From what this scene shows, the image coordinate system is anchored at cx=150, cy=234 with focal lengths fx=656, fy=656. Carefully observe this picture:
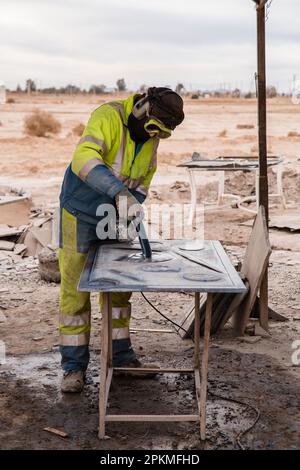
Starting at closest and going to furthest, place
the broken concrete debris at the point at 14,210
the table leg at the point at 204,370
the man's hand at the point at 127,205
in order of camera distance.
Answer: the table leg at the point at 204,370, the man's hand at the point at 127,205, the broken concrete debris at the point at 14,210

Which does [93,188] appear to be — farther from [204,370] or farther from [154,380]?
[154,380]

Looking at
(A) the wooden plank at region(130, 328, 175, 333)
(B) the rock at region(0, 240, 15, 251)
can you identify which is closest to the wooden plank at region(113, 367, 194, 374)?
(A) the wooden plank at region(130, 328, 175, 333)

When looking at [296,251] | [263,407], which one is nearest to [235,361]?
[263,407]

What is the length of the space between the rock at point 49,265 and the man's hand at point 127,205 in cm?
361

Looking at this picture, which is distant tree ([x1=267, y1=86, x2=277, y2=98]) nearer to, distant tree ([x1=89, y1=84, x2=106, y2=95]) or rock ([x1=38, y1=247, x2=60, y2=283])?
distant tree ([x1=89, y1=84, x2=106, y2=95])

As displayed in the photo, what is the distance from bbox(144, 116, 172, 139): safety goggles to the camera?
4145mm

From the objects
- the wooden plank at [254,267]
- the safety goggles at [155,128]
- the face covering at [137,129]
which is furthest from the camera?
the wooden plank at [254,267]

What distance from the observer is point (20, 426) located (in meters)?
4.07

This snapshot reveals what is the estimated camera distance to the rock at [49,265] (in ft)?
25.0

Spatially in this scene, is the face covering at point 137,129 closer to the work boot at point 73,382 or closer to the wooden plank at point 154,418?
the work boot at point 73,382

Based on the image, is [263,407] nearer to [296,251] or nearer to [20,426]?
[20,426]

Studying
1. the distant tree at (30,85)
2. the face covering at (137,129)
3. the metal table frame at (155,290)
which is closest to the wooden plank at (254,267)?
the metal table frame at (155,290)
